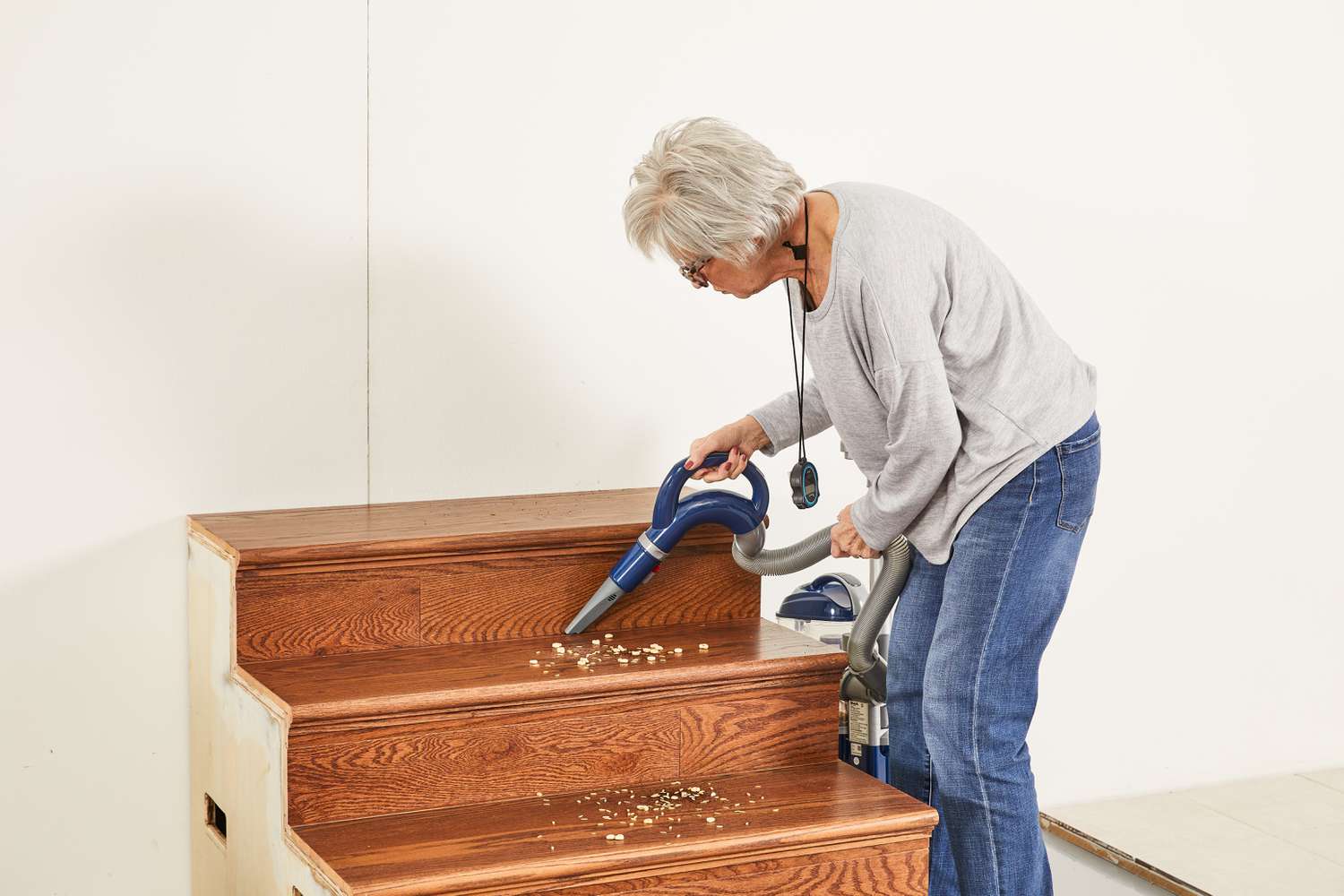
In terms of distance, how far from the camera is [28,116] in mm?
2193

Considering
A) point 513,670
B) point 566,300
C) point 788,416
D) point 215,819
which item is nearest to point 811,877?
point 513,670

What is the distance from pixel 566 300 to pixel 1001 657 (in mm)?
1095

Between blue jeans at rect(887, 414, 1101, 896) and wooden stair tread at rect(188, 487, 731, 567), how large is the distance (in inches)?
20.9

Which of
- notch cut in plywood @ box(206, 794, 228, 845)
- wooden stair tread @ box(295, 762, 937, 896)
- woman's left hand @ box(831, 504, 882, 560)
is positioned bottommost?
notch cut in plywood @ box(206, 794, 228, 845)

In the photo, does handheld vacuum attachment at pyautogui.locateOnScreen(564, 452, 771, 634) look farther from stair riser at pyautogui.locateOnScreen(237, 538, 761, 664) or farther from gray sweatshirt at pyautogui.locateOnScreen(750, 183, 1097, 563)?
gray sweatshirt at pyautogui.locateOnScreen(750, 183, 1097, 563)

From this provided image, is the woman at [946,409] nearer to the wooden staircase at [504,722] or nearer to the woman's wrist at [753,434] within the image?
the wooden staircase at [504,722]

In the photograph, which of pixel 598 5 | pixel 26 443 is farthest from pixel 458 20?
pixel 26 443

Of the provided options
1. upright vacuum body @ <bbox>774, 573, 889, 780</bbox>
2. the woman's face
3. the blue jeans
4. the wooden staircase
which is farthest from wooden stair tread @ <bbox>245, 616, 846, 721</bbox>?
the woman's face

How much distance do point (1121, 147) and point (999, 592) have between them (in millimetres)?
1453

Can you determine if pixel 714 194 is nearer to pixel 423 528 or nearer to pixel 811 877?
pixel 423 528

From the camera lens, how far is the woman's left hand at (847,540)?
6.72ft

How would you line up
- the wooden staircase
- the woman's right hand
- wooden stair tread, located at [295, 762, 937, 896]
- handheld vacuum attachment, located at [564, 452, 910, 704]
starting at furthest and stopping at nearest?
the woman's right hand → handheld vacuum attachment, located at [564, 452, 910, 704] → the wooden staircase → wooden stair tread, located at [295, 762, 937, 896]

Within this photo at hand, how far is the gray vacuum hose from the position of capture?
2.14 m

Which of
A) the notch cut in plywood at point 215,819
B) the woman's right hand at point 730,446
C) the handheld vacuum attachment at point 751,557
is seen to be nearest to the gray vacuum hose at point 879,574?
the handheld vacuum attachment at point 751,557
